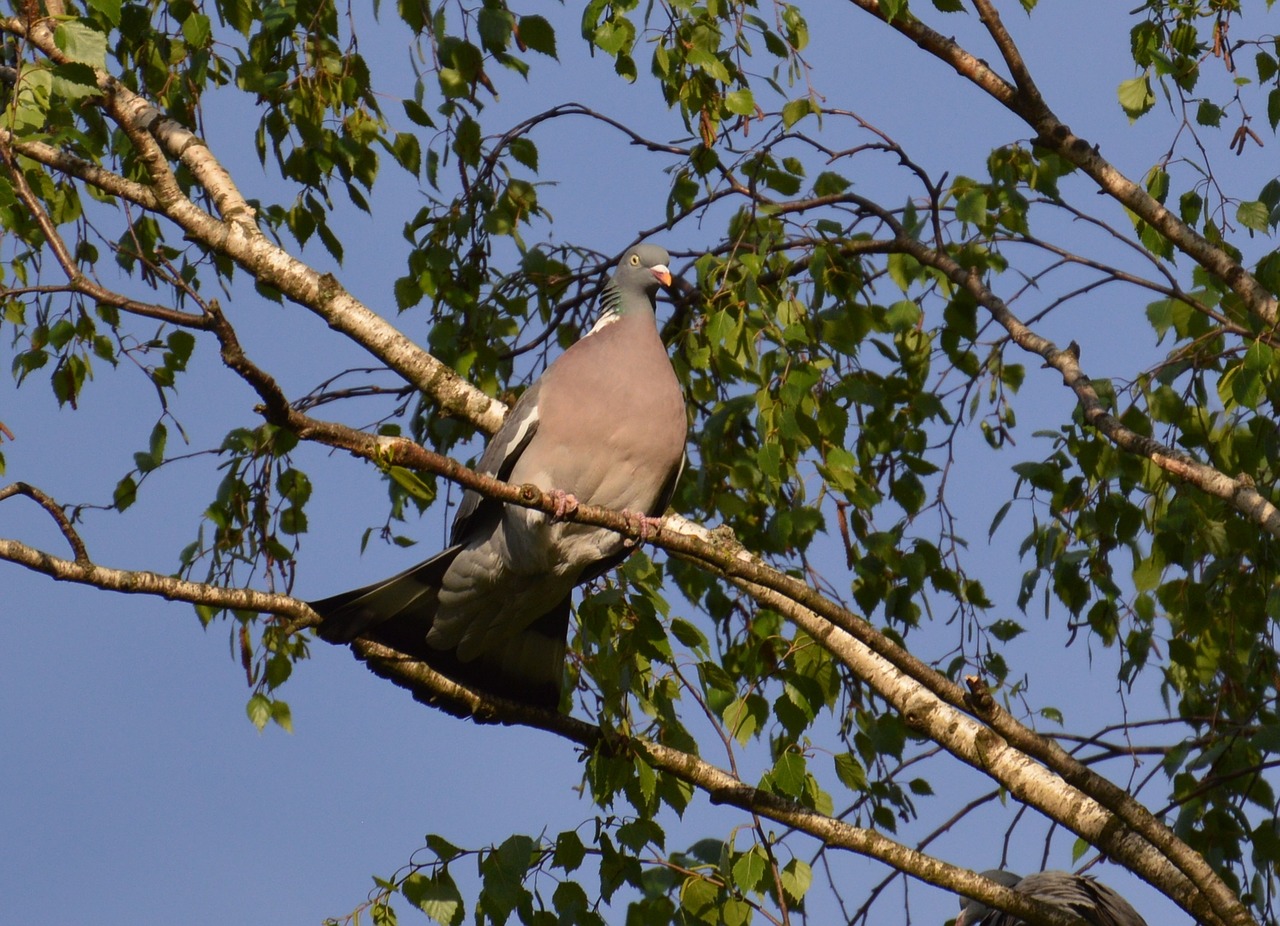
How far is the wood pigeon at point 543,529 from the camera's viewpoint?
337 cm

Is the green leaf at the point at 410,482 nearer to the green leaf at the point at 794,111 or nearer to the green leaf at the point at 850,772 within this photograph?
the green leaf at the point at 850,772

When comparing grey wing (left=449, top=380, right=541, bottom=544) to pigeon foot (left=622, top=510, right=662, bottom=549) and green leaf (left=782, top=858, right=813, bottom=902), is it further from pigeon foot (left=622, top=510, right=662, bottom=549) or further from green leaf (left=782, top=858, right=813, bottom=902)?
green leaf (left=782, top=858, right=813, bottom=902)

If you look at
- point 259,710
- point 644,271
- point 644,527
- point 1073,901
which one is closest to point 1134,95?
point 644,271

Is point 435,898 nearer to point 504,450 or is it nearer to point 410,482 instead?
point 410,482

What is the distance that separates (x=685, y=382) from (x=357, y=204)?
1092 mm

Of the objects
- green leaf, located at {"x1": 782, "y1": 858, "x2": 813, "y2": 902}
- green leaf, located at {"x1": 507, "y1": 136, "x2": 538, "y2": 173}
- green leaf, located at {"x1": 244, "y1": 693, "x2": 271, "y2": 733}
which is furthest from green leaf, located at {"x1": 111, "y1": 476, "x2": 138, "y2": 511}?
green leaf, located at {"x1": 782, "y1": 858, "x2": 813, "y2": 902}

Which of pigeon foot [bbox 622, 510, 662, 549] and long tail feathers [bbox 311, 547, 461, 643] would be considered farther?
long tail feathers [bbox 311, 547, 461, 643]

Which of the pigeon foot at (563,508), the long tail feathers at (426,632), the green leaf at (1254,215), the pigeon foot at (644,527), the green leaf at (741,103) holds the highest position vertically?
the green leaf at (741,103)

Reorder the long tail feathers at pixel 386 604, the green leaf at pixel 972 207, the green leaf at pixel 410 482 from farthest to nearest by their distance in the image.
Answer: the green leaf at pixel 972 207 → the long tail feathers at pixel 386 604 → the green leaf at pixel 410 482

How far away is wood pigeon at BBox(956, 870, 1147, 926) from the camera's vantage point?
3.46 metres

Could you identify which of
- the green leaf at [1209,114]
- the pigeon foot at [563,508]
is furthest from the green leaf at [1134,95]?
the pigeon foot at [563,508]

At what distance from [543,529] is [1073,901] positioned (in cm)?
156

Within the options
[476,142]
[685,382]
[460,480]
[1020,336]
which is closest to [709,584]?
[685,382]

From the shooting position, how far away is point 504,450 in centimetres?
359
